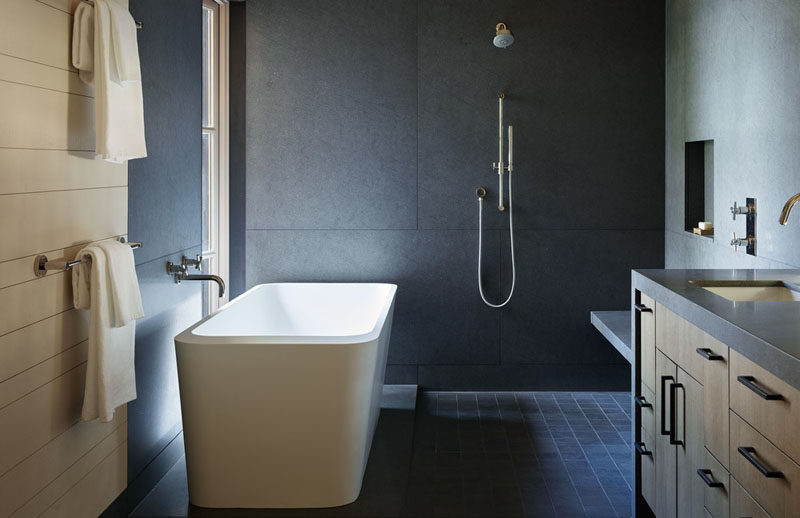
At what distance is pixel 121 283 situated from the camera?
9.77ft

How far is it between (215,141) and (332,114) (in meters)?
0.78

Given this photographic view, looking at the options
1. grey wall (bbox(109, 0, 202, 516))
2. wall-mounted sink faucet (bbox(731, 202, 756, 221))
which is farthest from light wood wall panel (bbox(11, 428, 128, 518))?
wall-mounted sink faucet (bbox(731, 202, 756, 221))

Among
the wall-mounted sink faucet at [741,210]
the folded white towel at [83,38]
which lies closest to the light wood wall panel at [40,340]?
the folded white towel at [83,38]

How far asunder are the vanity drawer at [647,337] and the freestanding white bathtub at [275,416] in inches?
41.9

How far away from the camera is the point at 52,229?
108 inches

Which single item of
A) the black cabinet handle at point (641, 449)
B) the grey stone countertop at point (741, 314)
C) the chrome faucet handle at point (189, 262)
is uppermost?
the chrome faucet handle at point (189, 262)

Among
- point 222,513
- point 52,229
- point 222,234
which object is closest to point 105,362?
point 52,229

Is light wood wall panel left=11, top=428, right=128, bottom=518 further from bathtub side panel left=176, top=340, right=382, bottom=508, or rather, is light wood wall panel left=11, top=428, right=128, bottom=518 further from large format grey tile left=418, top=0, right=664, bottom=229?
large format grey tile left=418, top=0, right=664, bottom=229

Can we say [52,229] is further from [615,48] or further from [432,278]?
[615,48]

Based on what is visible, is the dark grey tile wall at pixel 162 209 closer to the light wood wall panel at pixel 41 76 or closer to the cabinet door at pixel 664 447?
the light wood wall panel at pixel 41 76

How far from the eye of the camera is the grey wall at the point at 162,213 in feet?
11.7

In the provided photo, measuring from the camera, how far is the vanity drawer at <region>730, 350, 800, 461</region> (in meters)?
1.77

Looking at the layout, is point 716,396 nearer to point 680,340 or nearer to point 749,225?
point 680,340

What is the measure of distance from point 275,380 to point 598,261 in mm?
2891
